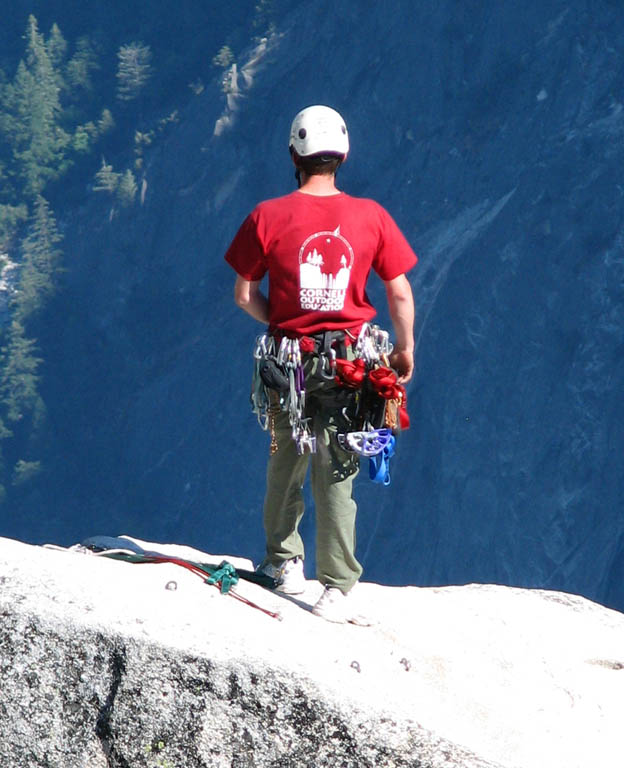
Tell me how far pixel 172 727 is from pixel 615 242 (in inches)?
1258

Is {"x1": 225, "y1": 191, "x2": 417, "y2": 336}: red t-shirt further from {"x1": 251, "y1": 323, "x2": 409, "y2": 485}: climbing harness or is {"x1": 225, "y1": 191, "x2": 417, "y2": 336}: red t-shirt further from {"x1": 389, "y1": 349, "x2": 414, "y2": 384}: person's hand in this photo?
{"x1": 389, "y1": 349, "x2": 414, "y2": 384}: person's hand

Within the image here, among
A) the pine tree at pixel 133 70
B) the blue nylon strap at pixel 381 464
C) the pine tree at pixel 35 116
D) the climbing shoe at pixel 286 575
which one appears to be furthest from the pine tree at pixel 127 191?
the blue nylon strap at pixel 381 464

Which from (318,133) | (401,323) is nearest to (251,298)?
(401,323)

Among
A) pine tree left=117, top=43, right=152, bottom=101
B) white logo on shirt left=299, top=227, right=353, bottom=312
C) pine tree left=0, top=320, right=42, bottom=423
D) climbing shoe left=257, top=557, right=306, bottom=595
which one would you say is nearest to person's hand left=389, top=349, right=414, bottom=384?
white logo on shirt left=299, top=227, right=353, bottom=312

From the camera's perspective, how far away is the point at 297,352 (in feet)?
16.7

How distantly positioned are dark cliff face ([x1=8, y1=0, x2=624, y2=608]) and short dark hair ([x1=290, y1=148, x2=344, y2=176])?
27.5 m

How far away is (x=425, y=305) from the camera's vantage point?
132 feet

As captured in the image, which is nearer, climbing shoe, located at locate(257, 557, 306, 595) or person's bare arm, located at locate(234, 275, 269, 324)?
person's bare arm, located at locate(234, 275, 269, 324)

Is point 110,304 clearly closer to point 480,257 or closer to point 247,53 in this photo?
point 247,53

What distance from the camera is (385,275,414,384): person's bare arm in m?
5.14

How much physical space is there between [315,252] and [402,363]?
64 centimetres

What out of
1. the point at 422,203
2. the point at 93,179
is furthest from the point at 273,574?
the point at 93,179

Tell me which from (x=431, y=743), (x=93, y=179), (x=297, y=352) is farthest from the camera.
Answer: (x=93, y=179)

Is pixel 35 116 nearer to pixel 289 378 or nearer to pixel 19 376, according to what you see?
pixel 19 376
